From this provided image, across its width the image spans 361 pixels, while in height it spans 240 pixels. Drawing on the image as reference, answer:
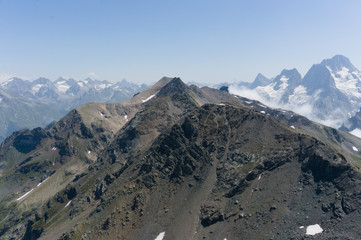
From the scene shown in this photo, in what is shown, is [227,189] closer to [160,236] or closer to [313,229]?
[160,236]

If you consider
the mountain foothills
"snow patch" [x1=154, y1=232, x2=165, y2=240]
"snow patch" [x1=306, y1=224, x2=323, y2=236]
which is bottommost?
"snow patch" [x1=154, y1=232, x2=165, y2=240]

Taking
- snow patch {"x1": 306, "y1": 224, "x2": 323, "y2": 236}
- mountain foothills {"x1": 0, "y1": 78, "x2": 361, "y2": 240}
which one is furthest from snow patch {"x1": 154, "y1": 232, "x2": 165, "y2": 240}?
snow patch {"x1": 306, "y1": 224, "x2": 323, "y2": 236}

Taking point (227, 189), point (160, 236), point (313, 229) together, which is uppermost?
point (227, 189)

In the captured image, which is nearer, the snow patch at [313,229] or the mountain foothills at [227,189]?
the snow patch at [313,229]

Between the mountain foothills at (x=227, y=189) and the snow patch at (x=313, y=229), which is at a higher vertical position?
the mountain foothills at (x=227, y=189)

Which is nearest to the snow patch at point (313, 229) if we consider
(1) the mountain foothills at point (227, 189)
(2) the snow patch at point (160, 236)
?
(1) the mountain foothills at point (227, 189)

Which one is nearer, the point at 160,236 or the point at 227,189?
the point at 160,236

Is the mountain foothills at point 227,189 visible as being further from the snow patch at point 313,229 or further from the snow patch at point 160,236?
the snow patch at point 160,236

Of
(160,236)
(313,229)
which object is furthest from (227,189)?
(313,229)

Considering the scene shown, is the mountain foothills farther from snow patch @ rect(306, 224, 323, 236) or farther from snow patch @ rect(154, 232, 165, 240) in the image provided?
snow patch @ rect(154, 232, 165, 240)
